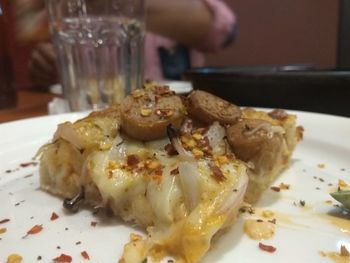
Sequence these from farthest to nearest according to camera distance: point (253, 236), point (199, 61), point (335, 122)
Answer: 1. point (199, 61)
2. point (335, 122)
3. point (253, 236)

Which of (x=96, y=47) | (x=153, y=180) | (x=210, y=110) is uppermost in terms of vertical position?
(x=96, y=47)

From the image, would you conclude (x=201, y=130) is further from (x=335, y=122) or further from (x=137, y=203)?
(x=335, y=122)

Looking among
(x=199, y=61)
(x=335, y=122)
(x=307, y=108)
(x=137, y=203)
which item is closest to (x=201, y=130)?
(x=137, y=203)

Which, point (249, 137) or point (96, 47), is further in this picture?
point (96, 47)

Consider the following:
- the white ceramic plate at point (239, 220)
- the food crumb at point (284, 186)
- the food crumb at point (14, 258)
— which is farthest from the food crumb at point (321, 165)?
the food crumb at point (14, 258)

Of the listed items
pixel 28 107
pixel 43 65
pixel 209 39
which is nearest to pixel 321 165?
pixel 28 107

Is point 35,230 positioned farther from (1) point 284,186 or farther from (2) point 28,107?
(2) point 28,107
